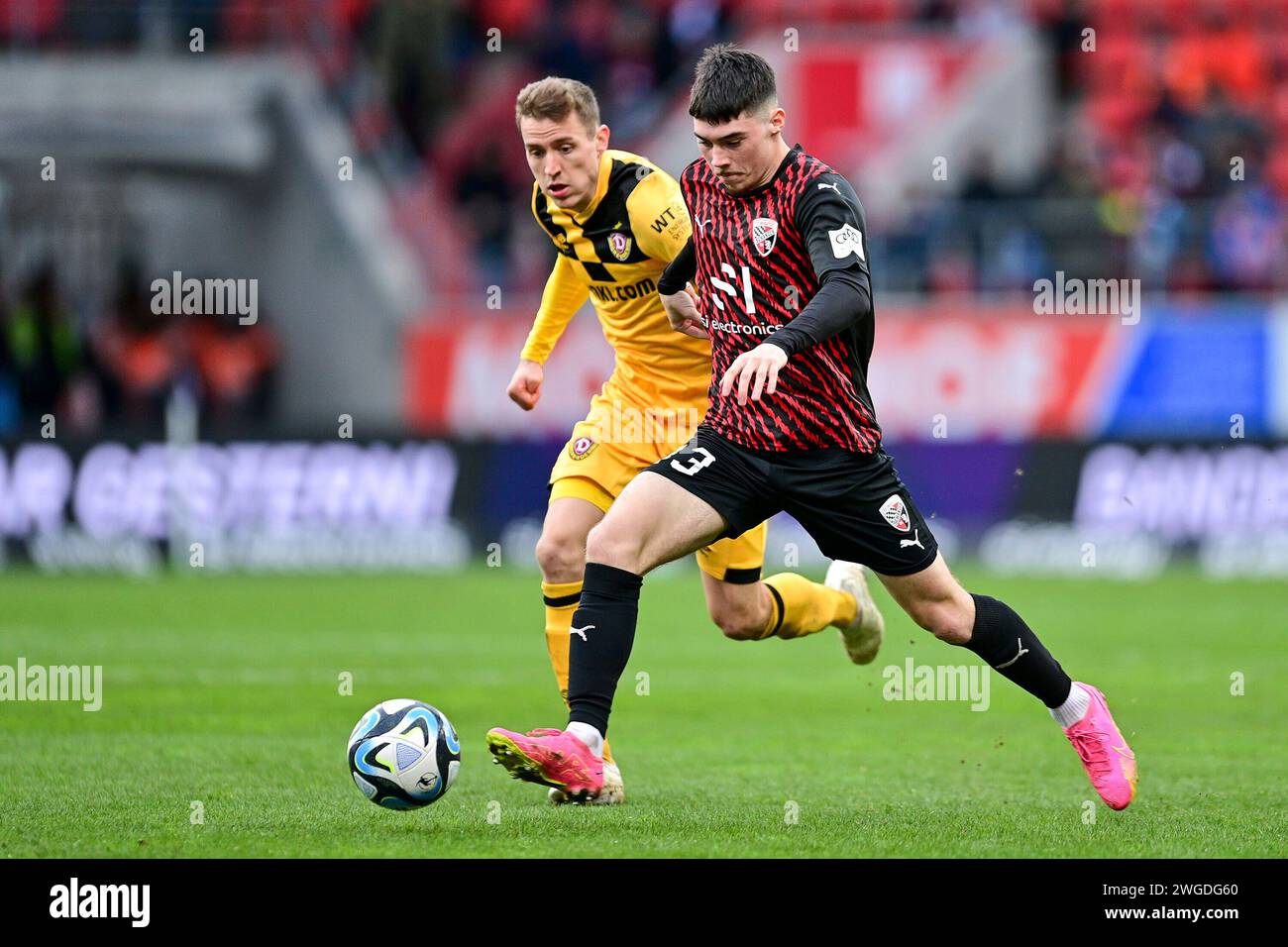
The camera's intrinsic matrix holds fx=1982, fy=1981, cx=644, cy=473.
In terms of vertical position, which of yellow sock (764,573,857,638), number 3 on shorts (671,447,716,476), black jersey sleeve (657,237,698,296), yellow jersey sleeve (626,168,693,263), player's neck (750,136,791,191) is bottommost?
yellow sock (764,573,857,638)

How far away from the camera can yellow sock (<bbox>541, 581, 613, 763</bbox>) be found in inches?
296

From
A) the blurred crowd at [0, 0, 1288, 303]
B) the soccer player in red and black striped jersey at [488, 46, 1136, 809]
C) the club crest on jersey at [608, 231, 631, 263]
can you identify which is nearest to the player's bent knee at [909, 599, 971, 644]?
the soccer player in red and black striped jersey at [488, 46, 1136, 809]

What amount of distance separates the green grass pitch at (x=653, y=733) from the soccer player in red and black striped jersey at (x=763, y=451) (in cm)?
51

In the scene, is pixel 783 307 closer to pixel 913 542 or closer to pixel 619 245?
pixel 913 542

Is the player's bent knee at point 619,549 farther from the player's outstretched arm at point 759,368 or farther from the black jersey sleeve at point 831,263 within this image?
the black jersey sleeve at point 831,263

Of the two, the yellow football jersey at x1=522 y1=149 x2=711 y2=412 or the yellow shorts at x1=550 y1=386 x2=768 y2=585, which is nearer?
the yellow football jersey at x1=522 y1=149 x2=711 y2=412

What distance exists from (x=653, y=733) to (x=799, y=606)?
1.64 metres

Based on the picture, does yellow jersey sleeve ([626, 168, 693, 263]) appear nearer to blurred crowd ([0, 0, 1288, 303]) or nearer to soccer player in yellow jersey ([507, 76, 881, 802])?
soccer player in yellow jersey ([507, 76, 881, 802])

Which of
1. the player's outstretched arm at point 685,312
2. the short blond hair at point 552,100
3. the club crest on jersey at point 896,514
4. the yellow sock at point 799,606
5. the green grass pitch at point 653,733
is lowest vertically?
the green grass pitch at point 653,733

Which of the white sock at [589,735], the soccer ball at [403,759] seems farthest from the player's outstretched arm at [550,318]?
the white sock at [589,735]

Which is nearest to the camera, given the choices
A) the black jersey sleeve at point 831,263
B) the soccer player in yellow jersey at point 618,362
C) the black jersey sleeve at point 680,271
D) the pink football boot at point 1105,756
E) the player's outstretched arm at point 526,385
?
the black jersey sleeve at point 831,263

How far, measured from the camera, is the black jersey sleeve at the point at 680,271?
710 cm

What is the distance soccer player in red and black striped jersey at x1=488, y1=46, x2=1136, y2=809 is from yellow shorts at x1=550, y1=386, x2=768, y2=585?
844 millimetres

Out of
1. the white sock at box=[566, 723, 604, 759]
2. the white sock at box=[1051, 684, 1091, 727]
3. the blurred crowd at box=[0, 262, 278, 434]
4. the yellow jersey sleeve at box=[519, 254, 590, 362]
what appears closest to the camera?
the white sock at box=[566, 723, 604, 759]
